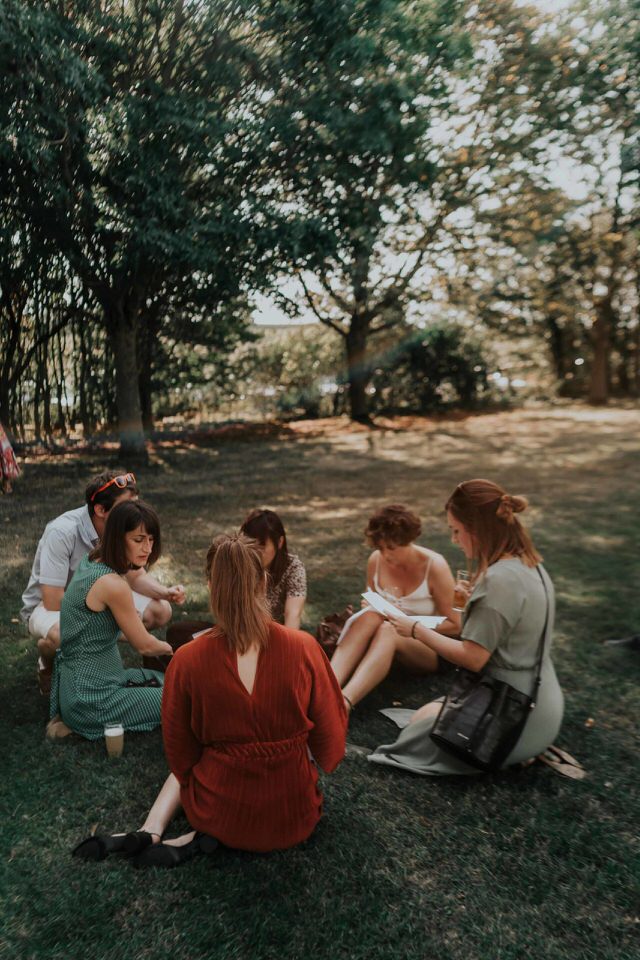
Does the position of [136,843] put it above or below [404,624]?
below

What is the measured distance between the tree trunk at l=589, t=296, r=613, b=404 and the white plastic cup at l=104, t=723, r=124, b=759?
23281 millimetres

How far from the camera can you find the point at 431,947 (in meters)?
2.27

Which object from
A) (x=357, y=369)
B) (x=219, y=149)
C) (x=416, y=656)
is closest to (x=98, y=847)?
(x=416, y=656)

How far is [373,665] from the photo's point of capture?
374 cm

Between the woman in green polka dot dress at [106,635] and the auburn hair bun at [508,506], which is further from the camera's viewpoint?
the woman in green polka dot dress at [106,635]

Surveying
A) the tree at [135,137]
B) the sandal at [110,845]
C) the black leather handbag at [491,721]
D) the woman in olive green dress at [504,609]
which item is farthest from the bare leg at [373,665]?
the tree at [135,137]

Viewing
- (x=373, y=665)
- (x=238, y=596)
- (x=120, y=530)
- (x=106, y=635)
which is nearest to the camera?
(x=238, y=596)

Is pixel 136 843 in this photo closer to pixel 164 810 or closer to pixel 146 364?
pixel 164 810

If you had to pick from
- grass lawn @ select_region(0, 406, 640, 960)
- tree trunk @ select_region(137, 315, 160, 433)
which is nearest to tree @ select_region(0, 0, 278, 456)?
tree trunk @ select_region(137, 315, 160, 433)

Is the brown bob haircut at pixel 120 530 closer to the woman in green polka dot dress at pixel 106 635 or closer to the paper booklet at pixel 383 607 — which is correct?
the woman in green polka dot dress at pixel 106 635

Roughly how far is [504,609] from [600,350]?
23189 mm

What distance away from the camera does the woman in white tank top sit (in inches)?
148

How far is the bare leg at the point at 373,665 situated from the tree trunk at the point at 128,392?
8551 mm

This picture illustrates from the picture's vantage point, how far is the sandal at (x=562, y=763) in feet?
10.5
